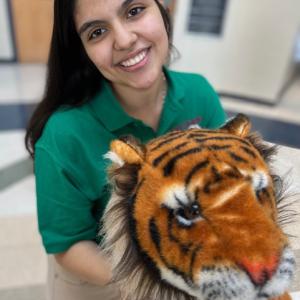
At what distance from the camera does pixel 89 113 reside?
0.64 metres

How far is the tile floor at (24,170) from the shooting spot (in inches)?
43.2

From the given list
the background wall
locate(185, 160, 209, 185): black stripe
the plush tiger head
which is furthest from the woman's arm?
the background wall

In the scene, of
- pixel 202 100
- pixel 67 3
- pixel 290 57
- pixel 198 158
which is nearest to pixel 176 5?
pixel 290 57

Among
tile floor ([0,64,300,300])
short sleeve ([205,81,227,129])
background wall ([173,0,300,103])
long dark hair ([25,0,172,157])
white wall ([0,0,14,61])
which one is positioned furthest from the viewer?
white wall ([0,0,14,61])

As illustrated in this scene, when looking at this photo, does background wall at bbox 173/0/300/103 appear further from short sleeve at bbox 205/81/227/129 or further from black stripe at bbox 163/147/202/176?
black stripe at bbox 163/147/202/176

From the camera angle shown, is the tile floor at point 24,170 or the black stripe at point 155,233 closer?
the black stripe at point 155,233

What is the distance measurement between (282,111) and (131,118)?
2042 millimetres

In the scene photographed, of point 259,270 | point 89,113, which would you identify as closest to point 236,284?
point 259,270

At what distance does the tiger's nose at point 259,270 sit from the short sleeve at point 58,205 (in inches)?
13.5

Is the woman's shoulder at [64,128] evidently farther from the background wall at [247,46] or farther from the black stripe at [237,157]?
the background wall at [247,46]

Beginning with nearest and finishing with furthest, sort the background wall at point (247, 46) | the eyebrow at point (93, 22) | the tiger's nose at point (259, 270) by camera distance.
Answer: the tiger's nose at point (259, 270) < the eyebrow at point (93, 22) < the background wall at point (247, 46)

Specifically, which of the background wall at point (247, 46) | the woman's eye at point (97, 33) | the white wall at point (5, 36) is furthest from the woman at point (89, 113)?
the white wall at point (5, 36)

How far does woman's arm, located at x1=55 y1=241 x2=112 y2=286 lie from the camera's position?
56cm

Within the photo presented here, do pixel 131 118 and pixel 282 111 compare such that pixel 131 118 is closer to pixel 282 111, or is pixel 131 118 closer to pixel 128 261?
pixel 128 261
